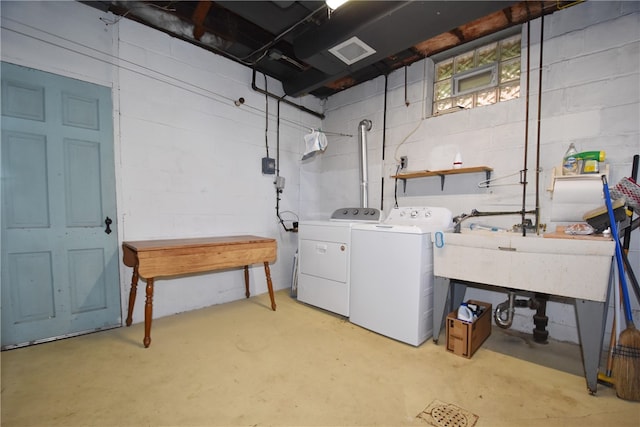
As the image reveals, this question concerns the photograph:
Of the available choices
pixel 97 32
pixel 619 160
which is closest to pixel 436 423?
pixel 619 160

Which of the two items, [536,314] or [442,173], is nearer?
[536,314]

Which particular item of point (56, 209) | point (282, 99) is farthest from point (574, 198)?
point (56, 209)

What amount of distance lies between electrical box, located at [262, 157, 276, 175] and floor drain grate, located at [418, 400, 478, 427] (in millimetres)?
2761

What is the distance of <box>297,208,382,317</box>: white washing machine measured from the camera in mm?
2617

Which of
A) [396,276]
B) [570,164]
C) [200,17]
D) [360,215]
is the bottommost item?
[396,276]

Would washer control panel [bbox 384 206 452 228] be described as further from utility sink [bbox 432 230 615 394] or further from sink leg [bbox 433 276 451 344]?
sink leg [bbox 433 276 451 344]

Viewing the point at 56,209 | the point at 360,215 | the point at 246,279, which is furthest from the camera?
the point at 246,279

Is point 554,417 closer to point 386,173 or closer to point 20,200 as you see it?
point 386,173

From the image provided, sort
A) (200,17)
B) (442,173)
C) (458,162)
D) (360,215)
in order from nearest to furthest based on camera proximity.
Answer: (200,17)
(458,162)
(442,173)
(360,215)

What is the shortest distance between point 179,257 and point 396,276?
5.68 feet

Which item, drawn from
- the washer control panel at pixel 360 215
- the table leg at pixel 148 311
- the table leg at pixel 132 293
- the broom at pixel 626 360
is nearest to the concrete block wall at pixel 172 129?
the table leg at pixel 132 293

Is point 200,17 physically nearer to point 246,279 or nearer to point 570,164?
point 246,279

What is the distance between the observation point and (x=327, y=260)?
9.05 ft

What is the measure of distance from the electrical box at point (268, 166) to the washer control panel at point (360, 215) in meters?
0.98
